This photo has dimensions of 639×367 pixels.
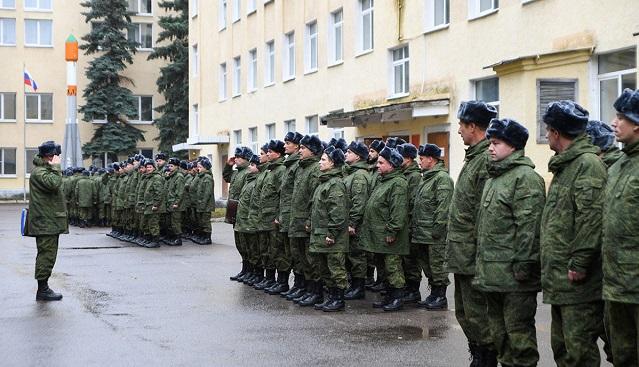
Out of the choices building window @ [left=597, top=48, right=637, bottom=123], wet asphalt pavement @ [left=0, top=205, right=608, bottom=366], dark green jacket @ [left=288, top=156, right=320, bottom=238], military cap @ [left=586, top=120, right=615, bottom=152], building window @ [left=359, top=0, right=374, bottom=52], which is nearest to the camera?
military cap @ [left=586, top=120, right=615, bottom=152]

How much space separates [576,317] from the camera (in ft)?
19.3

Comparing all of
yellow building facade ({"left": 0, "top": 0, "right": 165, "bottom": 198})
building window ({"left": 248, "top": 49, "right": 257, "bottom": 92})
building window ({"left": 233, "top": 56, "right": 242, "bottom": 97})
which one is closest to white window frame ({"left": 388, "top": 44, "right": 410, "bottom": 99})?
building window ({"left": 248, "top": 49, "right": 257, "bottom": 92})

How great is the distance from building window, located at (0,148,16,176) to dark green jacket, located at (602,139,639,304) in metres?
52.9

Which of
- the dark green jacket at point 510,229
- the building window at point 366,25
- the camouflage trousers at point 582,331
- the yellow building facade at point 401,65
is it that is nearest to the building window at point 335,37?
the yellow building facade at point 401,65

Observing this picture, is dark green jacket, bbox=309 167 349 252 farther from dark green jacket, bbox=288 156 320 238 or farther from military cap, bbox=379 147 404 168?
military cap, bbox=379 147 404 168

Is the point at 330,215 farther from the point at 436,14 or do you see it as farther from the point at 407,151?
the point at 436,14

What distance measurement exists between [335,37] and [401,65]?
17.4ft

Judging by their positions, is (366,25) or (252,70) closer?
(366,25)

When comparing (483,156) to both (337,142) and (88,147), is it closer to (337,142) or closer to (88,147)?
(337,142)

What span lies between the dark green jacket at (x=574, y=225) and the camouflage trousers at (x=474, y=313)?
1144 millimetres

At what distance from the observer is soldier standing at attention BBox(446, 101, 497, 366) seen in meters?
7.19

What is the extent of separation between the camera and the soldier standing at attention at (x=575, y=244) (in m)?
5.77

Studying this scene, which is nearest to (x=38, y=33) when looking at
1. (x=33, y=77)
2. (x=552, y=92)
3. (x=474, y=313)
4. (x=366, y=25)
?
(x=33, y=77)

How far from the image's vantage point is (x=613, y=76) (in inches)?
626
